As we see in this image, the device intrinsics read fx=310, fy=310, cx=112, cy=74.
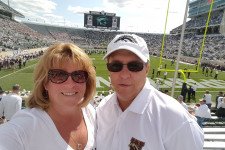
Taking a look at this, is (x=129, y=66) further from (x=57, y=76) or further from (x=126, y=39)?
(x=57, y=76)

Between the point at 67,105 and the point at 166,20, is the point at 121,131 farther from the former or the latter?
the point at 166,20

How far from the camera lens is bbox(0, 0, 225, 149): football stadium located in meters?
16.0

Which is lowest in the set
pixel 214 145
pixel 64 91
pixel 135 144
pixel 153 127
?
pixel 214 145

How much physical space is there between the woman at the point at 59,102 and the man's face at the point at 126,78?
302 mm

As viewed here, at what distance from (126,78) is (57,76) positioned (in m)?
0.58

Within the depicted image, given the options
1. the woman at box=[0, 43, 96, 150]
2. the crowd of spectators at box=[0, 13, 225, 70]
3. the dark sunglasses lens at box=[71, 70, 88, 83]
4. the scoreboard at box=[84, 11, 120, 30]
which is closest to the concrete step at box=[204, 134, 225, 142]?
the woman at box=[0, 43, 96, 150]

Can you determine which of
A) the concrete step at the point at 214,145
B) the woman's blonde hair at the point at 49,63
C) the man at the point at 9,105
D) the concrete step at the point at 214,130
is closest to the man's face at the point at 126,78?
the woman's blonde hair at the point at 49,63

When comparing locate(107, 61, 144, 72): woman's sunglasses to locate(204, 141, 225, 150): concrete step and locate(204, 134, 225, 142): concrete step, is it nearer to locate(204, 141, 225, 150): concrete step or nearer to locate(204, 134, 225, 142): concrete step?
locate(204, 141, 225, 150): concrete step

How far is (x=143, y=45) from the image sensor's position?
2.51 meters

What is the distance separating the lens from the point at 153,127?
2.32 m

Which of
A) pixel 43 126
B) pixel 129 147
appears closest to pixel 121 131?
pixel 129 147

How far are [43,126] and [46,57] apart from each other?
568 mm

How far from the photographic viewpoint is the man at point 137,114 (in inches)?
89.1

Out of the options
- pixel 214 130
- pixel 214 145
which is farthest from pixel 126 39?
pixel 214 130
